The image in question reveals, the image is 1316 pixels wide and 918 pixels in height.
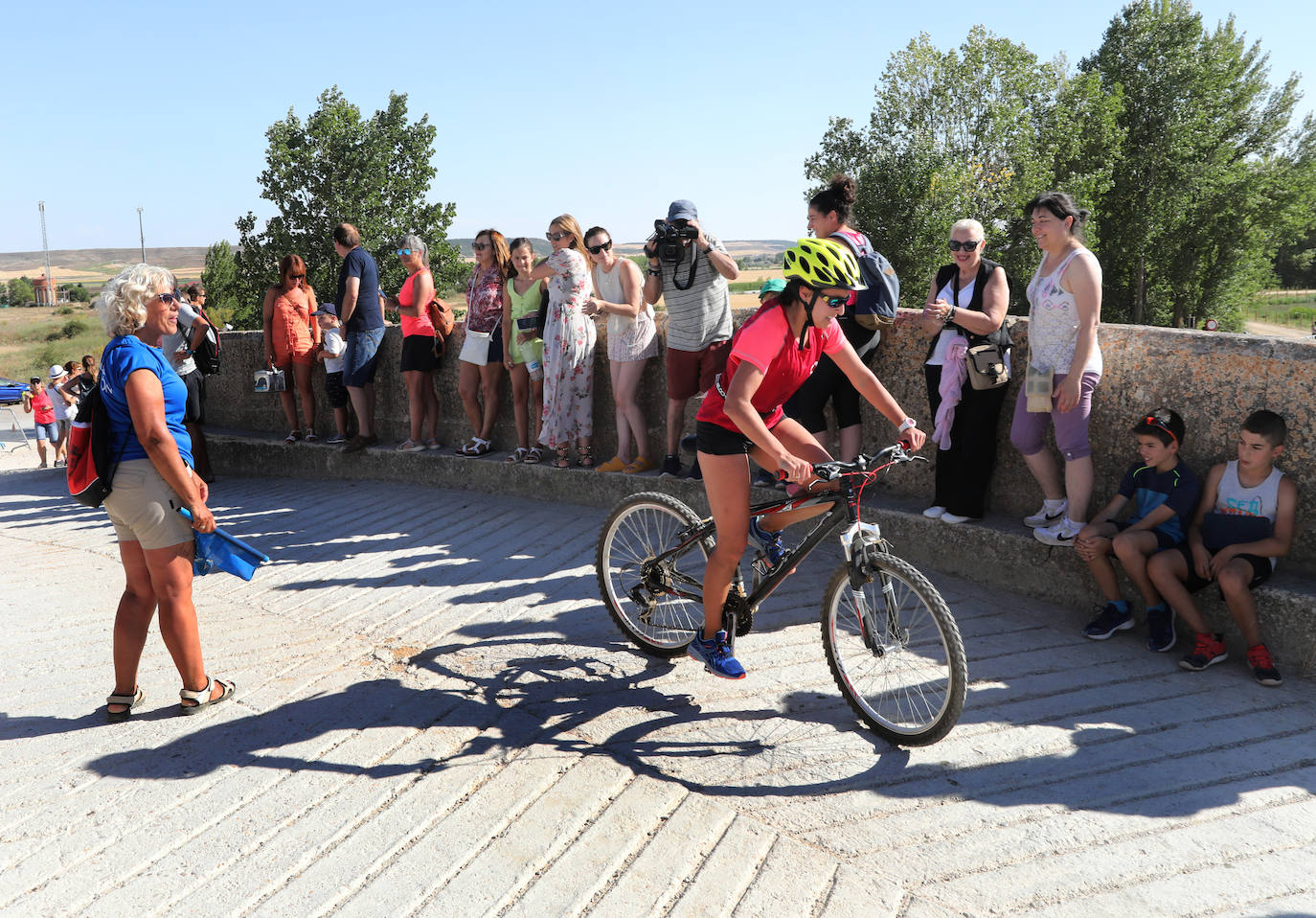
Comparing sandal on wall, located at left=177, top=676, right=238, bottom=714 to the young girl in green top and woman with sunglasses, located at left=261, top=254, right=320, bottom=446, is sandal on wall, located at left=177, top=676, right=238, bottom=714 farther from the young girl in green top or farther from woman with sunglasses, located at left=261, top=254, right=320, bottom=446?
woman with sunglasses, located at left=261, top=254, right=320, bottom=446

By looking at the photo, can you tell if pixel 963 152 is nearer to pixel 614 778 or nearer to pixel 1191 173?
pixel 1191 173

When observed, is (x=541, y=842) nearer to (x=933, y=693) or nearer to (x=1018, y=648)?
(x=933, y=693)

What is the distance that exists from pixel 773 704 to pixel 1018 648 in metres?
1.34

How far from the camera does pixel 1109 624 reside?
15.8ft

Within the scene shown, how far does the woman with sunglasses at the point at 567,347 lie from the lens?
743 centimetres

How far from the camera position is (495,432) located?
8.80 metres

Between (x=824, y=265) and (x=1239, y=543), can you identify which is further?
(x=1239, y=543)

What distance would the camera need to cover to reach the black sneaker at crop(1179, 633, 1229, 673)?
4.43m

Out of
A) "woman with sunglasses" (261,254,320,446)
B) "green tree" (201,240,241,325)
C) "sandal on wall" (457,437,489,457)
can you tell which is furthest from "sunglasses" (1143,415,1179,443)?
"green tree" (201,240,241,325)

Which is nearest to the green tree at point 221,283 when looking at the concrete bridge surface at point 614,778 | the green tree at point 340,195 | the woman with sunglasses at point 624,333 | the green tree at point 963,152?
the green tree at point 340,195

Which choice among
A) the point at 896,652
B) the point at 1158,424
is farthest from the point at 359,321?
the point at 1158,424

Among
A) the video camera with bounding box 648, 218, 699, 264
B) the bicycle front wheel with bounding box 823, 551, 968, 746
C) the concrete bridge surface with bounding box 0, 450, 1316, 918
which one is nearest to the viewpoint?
the concrete bridge surface with bounding box 0, 450, 1316, 918

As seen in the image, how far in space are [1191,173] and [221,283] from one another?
62923 millimetres

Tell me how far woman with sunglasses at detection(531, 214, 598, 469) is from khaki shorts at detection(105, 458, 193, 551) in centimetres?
380
